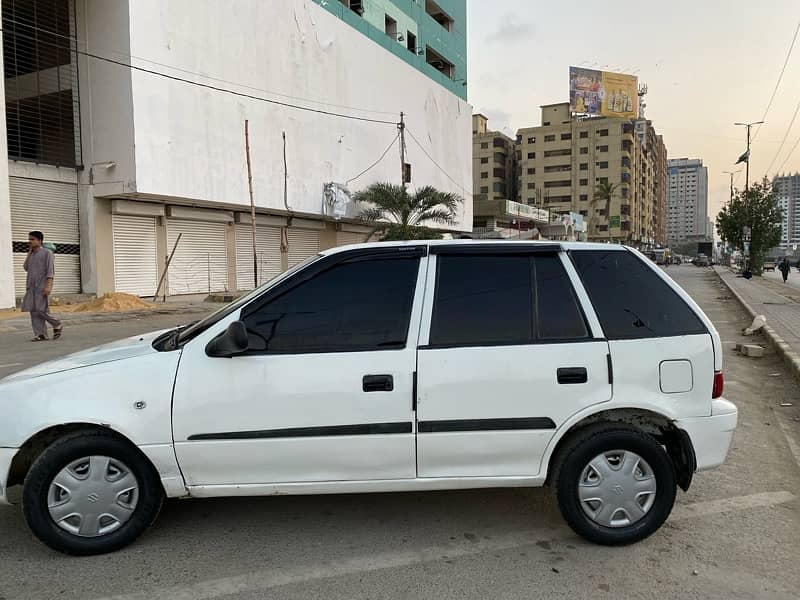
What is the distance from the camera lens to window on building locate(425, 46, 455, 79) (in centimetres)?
4320

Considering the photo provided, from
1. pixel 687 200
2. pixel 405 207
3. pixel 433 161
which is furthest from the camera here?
pixel 687 200

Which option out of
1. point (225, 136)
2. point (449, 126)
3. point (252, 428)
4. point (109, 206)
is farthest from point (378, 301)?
point (449, 126)

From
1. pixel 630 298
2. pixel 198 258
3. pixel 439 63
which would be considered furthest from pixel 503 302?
pixel 439 63

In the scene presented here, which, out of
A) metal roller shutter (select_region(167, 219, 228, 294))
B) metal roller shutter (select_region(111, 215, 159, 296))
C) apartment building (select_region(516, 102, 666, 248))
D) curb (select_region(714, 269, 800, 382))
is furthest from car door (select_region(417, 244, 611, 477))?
apartment building (select_region(516, 102, 666, 248))

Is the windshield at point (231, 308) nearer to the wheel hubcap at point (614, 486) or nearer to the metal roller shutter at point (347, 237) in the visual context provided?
the wheel hubcap at point (614, 486)

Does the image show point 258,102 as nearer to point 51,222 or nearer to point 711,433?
point 51,222

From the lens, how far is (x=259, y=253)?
28234mm

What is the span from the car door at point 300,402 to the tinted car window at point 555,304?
712 mm

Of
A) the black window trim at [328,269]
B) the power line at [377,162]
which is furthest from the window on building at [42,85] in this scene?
the black window trim at [328,269]

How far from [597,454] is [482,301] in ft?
3.37

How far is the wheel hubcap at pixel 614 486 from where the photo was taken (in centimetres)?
324

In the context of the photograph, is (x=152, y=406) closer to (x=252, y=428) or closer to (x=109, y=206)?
(x=252, y=428)

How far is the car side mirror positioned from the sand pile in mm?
16610

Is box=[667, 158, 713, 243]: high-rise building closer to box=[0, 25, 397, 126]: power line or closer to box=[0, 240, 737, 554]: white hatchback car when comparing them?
box=[0, 25, 397, 126]: power line
